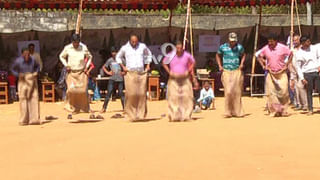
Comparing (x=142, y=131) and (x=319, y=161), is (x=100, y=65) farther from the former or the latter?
(x=319, y=161)

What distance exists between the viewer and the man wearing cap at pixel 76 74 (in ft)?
36.3

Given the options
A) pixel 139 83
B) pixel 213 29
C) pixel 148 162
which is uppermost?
pixel 213 29

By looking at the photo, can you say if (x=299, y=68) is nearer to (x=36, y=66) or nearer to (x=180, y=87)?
(x=180, y=87)

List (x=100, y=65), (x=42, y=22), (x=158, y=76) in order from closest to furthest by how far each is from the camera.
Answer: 1. (x=158, y=76)
2. (x=100, y=65)
3. (x=42, y=22)

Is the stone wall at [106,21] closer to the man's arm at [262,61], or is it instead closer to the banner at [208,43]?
the banner at [208,43]

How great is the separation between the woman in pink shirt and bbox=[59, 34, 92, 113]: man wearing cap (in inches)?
59.3

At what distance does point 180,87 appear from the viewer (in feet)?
37.1

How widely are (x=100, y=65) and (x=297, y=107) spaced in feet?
23.7

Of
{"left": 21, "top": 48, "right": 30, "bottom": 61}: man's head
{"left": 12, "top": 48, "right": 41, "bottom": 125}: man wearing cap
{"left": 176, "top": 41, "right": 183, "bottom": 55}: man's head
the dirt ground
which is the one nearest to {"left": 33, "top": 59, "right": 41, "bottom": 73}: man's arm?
{"left": 12, "top": 48, "right": 41, "bottom": 125}: man wearing cap

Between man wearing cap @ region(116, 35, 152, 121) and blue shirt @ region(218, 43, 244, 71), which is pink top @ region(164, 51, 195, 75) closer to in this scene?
man wearing cap @ region(116, 35, 152, 121)

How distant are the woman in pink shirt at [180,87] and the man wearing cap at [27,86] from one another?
95.0 inches

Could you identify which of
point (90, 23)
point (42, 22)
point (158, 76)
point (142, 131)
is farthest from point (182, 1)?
point (142, 131)

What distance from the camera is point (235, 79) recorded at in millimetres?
11656

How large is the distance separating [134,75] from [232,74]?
6.18 ft
